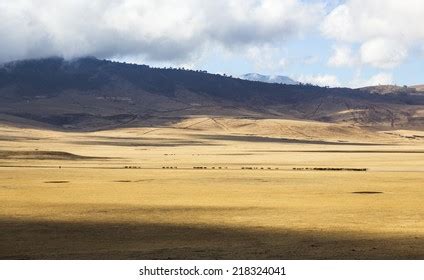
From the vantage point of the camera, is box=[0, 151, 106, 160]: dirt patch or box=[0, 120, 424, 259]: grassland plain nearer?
box=[0, 120, 424, 259]: grassland plain

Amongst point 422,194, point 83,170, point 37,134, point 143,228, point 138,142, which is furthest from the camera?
point 37,134

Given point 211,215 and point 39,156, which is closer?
point 211,215

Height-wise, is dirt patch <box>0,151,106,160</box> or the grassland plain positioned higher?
dirt patch <box>0,151,106,160</box>

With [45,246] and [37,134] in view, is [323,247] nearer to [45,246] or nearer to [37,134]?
[45,246]

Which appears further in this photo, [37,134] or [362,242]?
[37,134]

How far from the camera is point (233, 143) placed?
600 feet

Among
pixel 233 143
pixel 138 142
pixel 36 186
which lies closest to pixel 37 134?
pixel 138 142

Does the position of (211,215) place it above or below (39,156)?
below

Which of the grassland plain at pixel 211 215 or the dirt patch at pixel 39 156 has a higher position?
the dirt patch at pixel 39 156

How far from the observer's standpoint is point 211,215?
1528 inches

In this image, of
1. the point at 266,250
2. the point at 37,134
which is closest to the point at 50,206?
the point at 266,250

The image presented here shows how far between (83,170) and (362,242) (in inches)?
2069

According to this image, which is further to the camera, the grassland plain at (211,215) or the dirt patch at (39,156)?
the dirt patch at (39,156)

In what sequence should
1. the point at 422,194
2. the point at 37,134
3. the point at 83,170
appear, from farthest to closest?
1. the point at 37,134
2. the point at 83,170
3. the point at 422,194
